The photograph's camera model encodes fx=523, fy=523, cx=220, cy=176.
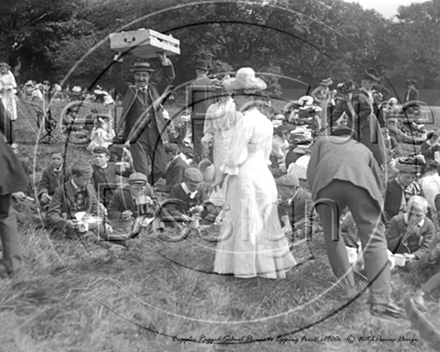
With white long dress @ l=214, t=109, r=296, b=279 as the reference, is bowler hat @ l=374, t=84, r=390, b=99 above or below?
above

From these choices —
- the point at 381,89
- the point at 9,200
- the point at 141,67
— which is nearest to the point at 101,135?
the point at 141,67

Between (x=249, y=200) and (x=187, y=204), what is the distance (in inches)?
78.2

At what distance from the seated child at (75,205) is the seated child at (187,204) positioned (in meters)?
0.73

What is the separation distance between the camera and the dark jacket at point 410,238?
496 cm

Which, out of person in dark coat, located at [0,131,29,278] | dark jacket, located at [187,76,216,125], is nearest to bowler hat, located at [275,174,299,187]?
dark jacket, located at [187,76,216,125]

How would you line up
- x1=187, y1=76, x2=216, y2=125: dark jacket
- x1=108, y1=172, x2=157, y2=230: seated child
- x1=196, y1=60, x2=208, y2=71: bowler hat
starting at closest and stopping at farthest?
1. x1=108, y1=172, x2=157, y2=230: seated child
2. x1=196, y1=60, x2=208, y2=71: bowler hat
3. x1=187, y1=76, x2=216, y2=125: dark jacket

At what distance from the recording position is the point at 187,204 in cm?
623

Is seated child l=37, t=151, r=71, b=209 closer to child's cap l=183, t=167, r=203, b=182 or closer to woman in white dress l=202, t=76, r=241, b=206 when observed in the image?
child's cap l=183, t=167, r=203, b=182

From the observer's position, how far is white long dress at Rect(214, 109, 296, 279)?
430 centimetres

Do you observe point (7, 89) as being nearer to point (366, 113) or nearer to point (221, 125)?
point (221, 125)

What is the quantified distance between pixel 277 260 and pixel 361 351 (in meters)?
1.12

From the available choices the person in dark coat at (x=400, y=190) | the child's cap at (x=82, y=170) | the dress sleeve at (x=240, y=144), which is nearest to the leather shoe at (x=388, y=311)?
the dress sleeve at (x=240, y=144)

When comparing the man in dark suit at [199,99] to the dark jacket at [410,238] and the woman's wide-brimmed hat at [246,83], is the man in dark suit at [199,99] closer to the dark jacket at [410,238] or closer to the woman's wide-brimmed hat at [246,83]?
the woman's wide-brimmed hat at [246,83]

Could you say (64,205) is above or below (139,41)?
below
